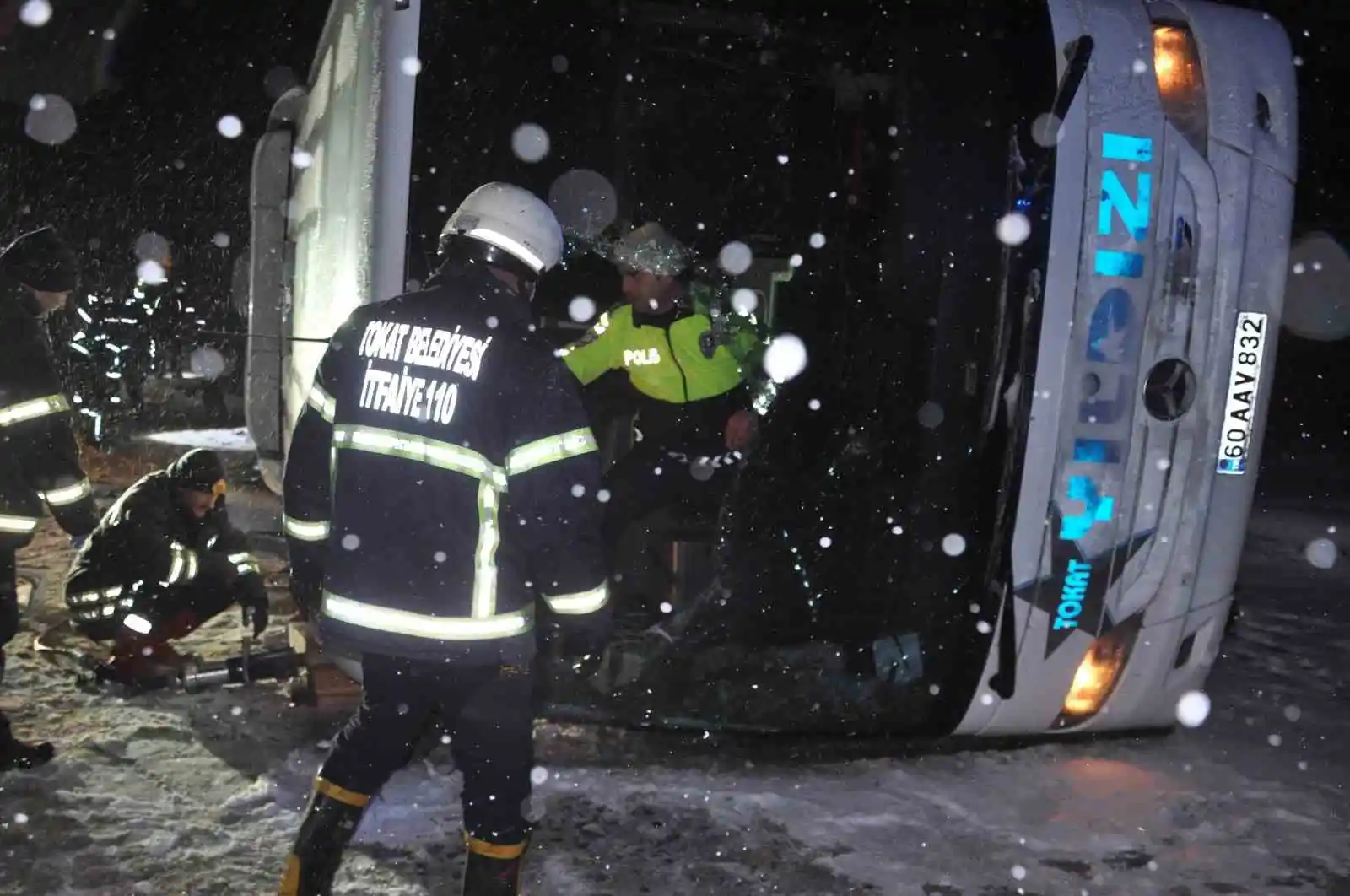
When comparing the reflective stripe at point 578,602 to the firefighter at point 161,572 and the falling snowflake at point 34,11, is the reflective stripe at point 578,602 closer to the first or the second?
the firefighter at point 161,572

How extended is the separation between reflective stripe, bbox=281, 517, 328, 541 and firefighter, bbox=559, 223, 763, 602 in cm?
196

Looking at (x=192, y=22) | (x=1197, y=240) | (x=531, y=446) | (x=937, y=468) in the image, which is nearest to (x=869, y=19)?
(x=1197, y=240)

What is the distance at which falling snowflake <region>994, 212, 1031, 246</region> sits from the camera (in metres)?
2.93

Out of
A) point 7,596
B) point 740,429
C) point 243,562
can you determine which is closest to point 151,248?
point 243,562

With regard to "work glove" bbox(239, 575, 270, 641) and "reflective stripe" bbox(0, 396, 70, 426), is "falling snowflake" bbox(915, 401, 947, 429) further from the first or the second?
"work glove" bbox(239, 575, 270, 641)

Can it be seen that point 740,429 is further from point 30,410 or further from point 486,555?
point 30,410

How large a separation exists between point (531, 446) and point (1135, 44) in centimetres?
209

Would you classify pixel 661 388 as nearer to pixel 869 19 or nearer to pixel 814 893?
pixel 869 19

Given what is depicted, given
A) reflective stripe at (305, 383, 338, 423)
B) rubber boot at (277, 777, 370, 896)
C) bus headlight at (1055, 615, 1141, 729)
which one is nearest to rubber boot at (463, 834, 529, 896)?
rubber boot at (277, 777, 370, 896)

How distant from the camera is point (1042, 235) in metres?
2.92

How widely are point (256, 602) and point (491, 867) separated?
234 cm

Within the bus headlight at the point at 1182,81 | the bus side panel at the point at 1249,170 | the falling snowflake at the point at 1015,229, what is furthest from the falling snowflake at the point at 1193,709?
the bus headlight at the point at 1182,81

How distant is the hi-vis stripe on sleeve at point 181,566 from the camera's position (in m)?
4.15

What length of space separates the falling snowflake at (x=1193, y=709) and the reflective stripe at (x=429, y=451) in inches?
97.2
